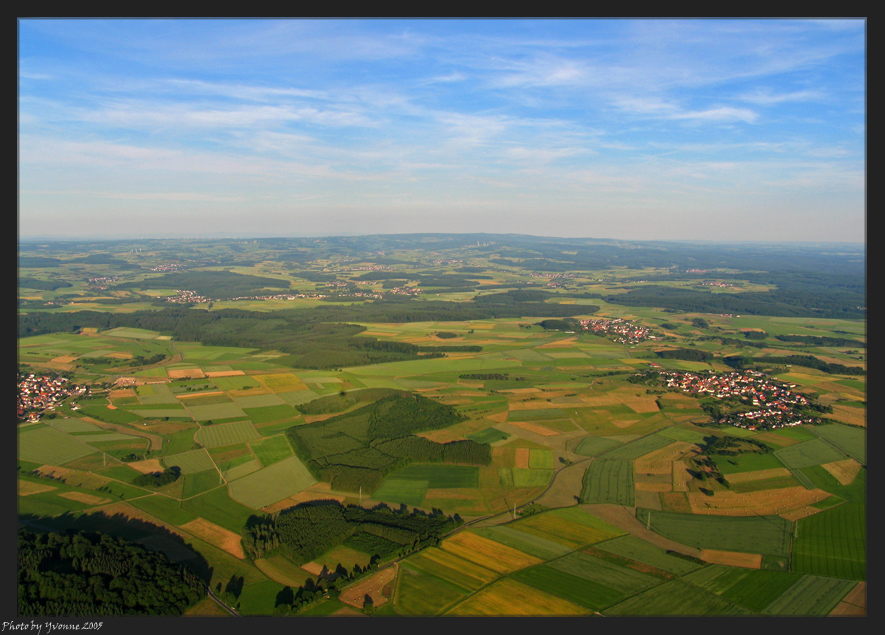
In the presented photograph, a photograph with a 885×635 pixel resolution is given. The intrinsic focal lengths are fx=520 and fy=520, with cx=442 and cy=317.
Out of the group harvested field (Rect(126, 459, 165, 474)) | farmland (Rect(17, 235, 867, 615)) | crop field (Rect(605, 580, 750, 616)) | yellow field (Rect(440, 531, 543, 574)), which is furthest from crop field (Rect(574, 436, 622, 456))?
harvested field (Rect(126, 459, 165, 474))

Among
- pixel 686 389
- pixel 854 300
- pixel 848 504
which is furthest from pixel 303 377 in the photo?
pixel 854 300

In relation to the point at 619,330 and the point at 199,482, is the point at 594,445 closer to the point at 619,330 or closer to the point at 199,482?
the point at 199,482

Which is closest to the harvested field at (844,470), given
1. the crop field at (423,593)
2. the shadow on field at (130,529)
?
the crop field at (423,593)

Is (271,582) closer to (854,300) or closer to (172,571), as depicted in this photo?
(172,571)

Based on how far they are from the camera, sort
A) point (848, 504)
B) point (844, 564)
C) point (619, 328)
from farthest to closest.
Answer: point (619, 328)
point (848, 504)
point (844, 564)

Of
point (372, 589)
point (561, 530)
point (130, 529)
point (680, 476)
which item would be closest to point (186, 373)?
point (130, 529)

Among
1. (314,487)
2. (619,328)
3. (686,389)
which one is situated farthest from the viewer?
(619,328)
